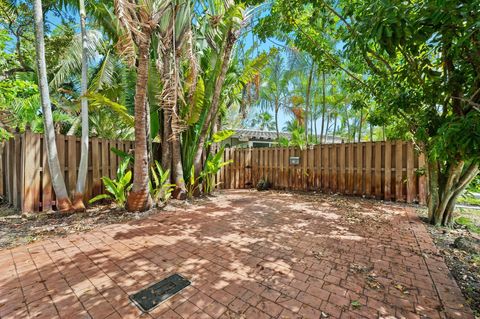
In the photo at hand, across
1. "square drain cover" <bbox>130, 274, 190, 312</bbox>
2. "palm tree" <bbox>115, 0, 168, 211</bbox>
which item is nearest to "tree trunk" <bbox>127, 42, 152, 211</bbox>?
"palm tree" <bbox>115, 0, 168, 211</bbox>

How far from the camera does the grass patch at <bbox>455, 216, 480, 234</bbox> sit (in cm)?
413

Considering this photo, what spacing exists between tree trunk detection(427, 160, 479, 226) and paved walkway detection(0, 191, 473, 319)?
Answer: 46 cm

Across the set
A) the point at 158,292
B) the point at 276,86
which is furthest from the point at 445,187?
the point at 276,86

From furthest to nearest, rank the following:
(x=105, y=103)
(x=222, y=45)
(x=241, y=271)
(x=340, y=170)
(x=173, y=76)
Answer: (x=340, y=170) < (x=222, y=45) < (x=173, y=76) < (x=105, y=103) < (x=241, y=271)

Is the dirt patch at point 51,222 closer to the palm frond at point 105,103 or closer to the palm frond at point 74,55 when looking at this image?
the palm frond at point 105,103

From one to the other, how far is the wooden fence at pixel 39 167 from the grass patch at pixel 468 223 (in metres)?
8.44

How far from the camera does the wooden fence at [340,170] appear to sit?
626cm

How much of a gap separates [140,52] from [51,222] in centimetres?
402

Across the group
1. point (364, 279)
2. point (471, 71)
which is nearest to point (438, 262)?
point (364, 279)

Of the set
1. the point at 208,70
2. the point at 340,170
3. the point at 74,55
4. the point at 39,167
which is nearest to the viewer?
the point at 39,167

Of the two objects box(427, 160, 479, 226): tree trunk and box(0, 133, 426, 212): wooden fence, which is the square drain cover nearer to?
box(0, 133, 426, 212): wooden fence

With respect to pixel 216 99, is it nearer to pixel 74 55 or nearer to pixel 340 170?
pixel 340 170

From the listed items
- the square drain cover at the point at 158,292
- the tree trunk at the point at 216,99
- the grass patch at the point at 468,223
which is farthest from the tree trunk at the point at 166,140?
the grass patch at the point at 468,223

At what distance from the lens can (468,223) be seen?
177 inches
